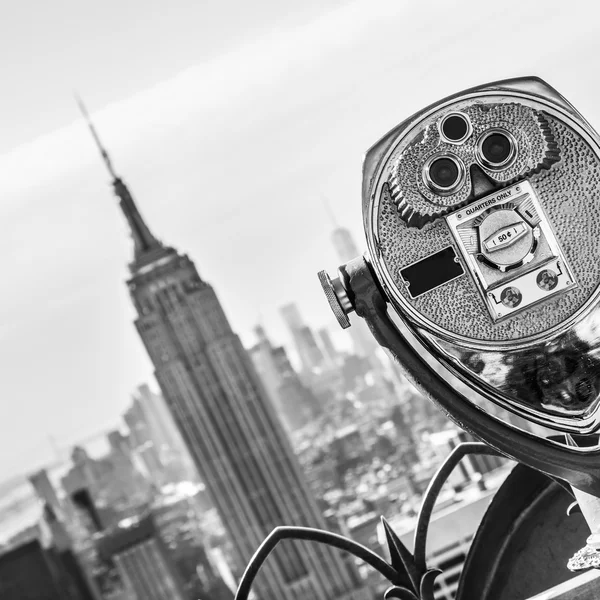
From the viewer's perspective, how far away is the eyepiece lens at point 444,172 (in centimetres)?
143

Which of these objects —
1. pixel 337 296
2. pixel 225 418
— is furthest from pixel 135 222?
pixel 337 296

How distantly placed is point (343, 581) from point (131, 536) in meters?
8.36

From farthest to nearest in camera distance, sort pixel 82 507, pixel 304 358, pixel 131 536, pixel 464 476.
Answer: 1. pixel 304 358
2. pixel 82 507
3. pixel 131 536
4. pixel 464 476

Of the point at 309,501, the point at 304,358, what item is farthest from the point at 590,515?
the point at 304,358

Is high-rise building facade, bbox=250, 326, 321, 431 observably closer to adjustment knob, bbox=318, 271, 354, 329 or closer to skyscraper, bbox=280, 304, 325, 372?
skyscraper, bbox=280, 304, 325, 372

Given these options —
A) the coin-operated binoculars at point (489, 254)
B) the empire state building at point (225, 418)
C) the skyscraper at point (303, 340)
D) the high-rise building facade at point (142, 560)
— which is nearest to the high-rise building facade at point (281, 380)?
the skyscraper at point (303, 340)

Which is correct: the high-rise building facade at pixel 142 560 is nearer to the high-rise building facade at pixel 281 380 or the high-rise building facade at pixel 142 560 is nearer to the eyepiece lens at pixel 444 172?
the high-rise building facade at pixel 281 380

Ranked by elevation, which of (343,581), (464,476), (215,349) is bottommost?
(343,581)

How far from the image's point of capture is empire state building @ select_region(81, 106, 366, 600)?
3462 cm

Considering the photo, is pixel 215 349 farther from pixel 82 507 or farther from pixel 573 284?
pixel 573 284

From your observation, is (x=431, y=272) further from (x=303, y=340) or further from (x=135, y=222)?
(x=303, y=340)

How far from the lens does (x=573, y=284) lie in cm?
143

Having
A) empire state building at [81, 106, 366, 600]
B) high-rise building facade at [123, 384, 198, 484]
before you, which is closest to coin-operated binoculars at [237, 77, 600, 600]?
empire state building at [81, 106, 366, 600]

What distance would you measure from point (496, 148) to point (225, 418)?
115ft
